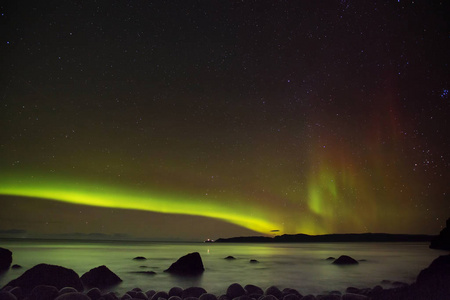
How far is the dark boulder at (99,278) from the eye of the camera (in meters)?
12.7

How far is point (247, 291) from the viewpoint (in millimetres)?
10570

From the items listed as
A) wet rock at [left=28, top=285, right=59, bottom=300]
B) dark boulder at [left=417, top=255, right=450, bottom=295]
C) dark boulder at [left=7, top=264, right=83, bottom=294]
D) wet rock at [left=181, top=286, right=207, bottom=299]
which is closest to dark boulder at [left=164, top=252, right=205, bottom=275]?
dark boulder at [left=7, top=264, right=83, bottom=294]

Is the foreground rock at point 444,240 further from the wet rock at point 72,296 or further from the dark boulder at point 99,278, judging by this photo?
the wet rock at point 72,296

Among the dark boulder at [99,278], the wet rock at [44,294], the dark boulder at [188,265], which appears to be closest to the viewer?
the wet rock at [44,294]

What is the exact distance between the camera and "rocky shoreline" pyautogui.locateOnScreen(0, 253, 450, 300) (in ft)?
26.0

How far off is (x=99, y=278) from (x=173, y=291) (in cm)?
442

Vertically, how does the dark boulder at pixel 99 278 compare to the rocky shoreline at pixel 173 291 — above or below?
below

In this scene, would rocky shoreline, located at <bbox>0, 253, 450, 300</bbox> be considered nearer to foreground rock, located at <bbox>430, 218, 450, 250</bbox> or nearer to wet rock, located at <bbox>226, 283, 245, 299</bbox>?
wet rock, located at <bbox>226, 283, 245, 299</bbox>

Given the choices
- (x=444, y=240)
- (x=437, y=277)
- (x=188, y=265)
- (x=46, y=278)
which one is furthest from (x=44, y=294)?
(x=444, y=240)

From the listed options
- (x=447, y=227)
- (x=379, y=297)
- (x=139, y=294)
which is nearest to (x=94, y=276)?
(x=139, y=294)

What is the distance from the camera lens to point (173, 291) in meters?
9.99

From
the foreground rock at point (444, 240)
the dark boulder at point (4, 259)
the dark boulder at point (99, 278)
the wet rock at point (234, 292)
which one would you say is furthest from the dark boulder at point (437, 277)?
the foreground rock at point (444, 240)

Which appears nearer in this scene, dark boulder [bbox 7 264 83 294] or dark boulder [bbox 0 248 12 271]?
dark boulder [bbox 7 264 83 294]

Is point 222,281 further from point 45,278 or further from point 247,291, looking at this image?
point 45,278
